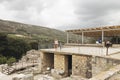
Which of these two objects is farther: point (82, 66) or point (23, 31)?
point (23, 31)

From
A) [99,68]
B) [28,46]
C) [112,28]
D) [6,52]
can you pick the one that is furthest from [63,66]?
[28,46]

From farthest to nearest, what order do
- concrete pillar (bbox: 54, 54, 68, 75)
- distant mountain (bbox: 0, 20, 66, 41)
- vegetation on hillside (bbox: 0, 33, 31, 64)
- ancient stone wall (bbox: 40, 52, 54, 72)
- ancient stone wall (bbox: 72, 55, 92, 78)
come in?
1. distant mountain (bbox: 0, 20, 66, 41)
2. vegetation on hillside (bbox: 0, 33, 31, 64)
3. ancient stone wall (bbox: 40, 52, 54, 72)
4. concrete pillar (bbox: 54, 54, 68, 75)
5. ancient stone wall (bbox: 72, 55, 92, 78)

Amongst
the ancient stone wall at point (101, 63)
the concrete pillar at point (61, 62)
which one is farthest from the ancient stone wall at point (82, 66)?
the concrete pillar at point (61, 62)

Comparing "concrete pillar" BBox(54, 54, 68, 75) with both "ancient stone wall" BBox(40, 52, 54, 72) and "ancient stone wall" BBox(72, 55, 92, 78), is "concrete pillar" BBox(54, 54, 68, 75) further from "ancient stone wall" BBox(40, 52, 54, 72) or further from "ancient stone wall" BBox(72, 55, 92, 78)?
"ancient stone wall" BBox(40, 52, 54, 72)

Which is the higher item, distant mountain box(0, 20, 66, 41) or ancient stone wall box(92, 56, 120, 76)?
distant mountain box(0, 20, 66, 41)

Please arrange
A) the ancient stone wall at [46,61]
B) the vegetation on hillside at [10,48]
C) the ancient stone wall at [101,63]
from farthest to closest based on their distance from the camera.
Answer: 1. the vegetation on hillside at [10,48]
2. the ancient stone wall at [46,61]
3. the ancient stone wall at [101,63]

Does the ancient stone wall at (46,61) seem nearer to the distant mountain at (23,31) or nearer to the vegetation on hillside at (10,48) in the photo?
the vegetation on hillside at (10,48)

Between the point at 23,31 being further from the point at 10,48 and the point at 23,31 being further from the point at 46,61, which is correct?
the point at 46,61

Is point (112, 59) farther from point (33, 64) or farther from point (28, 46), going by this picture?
point (28, 46)

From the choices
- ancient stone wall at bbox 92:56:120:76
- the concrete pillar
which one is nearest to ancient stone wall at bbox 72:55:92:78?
ancient stone wall at bbox 92:56:120:76

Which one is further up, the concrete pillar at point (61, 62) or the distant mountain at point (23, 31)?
the distant mountain at point (23, 31)

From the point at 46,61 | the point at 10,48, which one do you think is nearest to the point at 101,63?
the point at 46,61

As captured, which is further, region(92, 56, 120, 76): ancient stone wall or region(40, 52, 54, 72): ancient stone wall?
region(40, 52, 54, 72): ancient stone wall

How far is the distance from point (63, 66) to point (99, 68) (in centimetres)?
363
